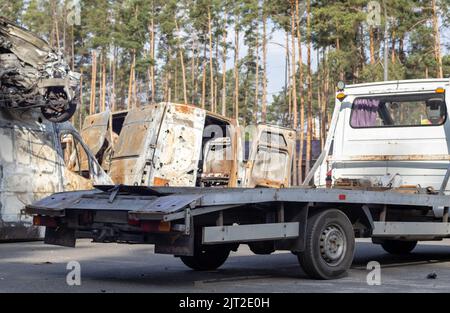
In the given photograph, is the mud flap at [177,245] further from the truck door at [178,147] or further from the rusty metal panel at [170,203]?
the truck door at [178,147]

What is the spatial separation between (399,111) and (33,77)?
278 inches

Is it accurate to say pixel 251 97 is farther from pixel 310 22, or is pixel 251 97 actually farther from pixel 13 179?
pixel 13 179

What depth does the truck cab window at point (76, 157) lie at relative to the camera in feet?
57.3

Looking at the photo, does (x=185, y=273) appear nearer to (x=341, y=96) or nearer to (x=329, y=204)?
(x=329, y=204)

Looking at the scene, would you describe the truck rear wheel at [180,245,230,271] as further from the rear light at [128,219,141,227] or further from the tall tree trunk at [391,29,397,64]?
the tall tree trunk at [391,29,397,64]

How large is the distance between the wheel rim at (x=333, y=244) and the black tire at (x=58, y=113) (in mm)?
7871

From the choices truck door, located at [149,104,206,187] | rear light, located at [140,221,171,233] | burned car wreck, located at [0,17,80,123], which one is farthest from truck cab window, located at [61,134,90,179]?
rear light, located at [140,221,171,233]

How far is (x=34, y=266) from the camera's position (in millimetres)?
10797

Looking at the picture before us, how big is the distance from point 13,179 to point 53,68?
2.25m

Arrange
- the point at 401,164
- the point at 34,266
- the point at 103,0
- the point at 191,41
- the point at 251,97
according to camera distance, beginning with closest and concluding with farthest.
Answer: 1. the point at 34,266
2. the point at 401,164
3. the point at 103,0
4. the point at 191,41
5. the point at 251,97

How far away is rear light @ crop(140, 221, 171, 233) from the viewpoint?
779cm

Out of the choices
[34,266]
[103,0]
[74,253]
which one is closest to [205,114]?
[74,253]
